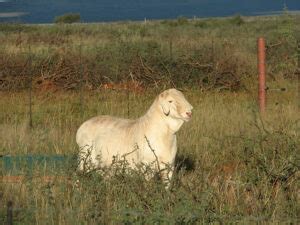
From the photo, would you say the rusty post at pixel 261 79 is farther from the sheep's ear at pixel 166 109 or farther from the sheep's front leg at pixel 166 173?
the sheep's front leg at pixel 166 173

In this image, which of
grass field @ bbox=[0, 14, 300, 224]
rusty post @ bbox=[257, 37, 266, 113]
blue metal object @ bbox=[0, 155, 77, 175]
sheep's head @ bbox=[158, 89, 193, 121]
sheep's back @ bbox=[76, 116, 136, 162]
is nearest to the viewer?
grass field @ bbox=[0, 14, 300, 224]

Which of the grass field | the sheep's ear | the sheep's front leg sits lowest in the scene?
the grass field

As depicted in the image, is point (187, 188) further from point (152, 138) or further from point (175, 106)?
point (175, 106)

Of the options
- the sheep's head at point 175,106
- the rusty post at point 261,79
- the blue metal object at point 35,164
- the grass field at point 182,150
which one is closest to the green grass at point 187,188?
the grass field at point 182,150

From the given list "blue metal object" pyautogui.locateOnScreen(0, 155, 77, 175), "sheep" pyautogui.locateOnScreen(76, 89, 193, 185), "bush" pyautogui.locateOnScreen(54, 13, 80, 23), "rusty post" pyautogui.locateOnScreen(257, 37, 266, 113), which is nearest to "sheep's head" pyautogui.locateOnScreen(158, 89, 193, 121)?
"sheep" pyautogui.locateOnScreen(76, 89, 193, 185)

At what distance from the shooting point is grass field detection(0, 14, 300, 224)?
25.4ft

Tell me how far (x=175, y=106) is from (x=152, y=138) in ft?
1.49

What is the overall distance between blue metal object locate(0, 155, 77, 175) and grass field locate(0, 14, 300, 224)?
0.17 meters

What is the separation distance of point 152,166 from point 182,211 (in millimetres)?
1720

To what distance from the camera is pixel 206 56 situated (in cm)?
2284

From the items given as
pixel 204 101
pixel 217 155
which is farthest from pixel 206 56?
pixel 217 155

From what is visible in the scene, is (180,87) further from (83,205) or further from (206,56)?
(83,205)

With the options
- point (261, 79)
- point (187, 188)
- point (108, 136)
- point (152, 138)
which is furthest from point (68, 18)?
point (187, 188)

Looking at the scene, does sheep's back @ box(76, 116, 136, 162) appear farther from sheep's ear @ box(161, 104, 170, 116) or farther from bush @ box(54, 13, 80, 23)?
bush @ box(54, 13, 80, 23)
